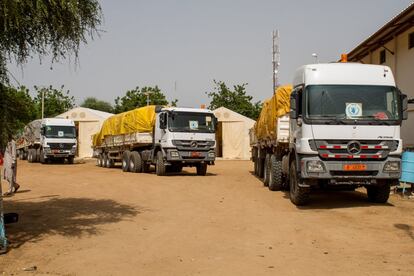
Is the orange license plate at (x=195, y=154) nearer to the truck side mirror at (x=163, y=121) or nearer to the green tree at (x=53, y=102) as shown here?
the truck side mirror at (x=163, y=121)

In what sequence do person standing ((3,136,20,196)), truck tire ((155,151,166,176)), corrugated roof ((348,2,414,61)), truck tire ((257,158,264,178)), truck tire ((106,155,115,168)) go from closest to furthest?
person standing ((3,136,20,196))
corrugated roof ((348,2,414,61))
truck tire ((257,158,264,178))
truck tire ((155,151,166,176))
truck tire ((106,155,115,168))

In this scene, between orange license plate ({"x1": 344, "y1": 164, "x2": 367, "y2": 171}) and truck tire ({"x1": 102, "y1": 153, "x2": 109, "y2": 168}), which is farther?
truck tire ({"x1": 102, "y1": 153, "x2": 109, "y2": 168})

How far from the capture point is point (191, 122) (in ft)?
68.7

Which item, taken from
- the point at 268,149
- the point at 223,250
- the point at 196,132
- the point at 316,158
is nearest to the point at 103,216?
the point at 223,250

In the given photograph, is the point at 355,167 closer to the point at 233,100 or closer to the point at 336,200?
the point at 336,200

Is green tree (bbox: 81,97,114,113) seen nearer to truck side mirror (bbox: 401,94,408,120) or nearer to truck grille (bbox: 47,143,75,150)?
truck grille (bbox: 47,143,75,150)

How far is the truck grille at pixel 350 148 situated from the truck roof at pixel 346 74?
4.34 feet

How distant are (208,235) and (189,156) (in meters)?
12.5

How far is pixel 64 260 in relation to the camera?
263 inches

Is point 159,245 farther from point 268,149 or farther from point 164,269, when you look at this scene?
point 268,149

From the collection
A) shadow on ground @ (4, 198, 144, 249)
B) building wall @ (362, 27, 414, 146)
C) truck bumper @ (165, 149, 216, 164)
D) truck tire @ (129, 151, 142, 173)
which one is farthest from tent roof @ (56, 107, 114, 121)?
shadow on ground @ (4, 198, 144, 249)

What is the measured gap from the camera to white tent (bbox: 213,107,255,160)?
140 feet

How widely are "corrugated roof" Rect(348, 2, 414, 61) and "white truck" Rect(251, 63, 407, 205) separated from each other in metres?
6.68

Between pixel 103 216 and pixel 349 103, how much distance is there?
226 inches
